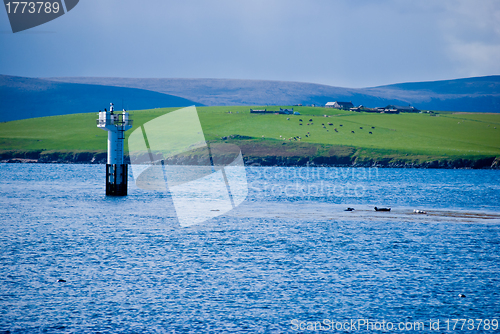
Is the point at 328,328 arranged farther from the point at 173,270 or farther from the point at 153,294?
the point at 173,270

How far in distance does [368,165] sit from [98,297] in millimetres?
134700

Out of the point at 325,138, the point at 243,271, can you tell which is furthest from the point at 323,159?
the point at 243,271

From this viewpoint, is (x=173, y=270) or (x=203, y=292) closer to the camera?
(x=203, y=292)

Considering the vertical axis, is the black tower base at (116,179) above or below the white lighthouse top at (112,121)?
below

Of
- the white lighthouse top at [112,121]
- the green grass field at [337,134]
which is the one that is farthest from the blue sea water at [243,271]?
the green grass field at [337,134]

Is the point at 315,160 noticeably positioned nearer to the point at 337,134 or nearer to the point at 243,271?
the point at 337,134

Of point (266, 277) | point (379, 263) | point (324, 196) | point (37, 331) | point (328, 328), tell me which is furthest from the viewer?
point (324, 196)

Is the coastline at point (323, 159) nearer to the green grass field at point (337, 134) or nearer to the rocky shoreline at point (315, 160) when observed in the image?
the rocky shoreline at point (315, 160)

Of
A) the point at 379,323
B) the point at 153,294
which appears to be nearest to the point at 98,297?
the point at 153,294

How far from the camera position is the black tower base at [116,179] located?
60.4m

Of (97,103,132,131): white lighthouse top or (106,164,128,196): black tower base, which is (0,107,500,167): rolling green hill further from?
(97,103,132,131): white lighthouse top

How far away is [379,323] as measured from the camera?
68.4ft

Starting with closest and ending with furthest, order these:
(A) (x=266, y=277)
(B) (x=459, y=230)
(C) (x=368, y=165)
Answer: (A) (x=266, y=277)
(B) (x=459, y=230)
(C) (x=368, y=165)

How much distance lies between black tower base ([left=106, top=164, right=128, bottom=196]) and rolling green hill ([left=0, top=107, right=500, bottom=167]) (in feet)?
321
